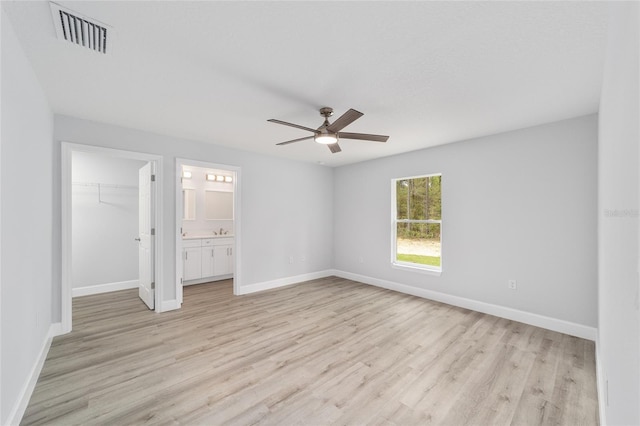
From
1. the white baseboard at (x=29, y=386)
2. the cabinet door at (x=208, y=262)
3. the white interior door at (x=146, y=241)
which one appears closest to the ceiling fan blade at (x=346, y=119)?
the white interior door at (x=146, y=241)

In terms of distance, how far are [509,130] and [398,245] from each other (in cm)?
249

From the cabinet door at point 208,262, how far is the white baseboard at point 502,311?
10.9 feet

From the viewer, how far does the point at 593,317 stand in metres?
2.97

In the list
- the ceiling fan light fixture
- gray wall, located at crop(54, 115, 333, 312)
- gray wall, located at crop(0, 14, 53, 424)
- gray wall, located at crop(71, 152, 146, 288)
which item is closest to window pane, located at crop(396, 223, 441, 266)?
gray wall, located at crop(54, 115, 333, 312)

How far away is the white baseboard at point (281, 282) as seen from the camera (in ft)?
15.5

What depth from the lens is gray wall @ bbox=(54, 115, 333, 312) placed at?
11.3ft

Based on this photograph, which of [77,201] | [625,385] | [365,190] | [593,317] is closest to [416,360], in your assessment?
[625,385]

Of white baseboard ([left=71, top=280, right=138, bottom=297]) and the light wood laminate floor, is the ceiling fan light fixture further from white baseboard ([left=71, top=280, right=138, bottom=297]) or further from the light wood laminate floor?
white baseboard ([left=71, top=280, right=138, bottom=297])

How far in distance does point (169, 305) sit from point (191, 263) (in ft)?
4.61

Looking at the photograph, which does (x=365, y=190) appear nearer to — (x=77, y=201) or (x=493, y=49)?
(x=493, y=49)

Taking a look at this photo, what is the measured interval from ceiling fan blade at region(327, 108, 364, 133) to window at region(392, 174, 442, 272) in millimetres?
2505

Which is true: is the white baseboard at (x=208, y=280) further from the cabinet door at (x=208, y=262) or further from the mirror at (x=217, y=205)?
the mirror at (x=217, y=205)

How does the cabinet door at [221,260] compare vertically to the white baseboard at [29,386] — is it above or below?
above

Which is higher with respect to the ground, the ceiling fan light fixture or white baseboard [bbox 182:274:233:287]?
the ceiling fan light fixture
